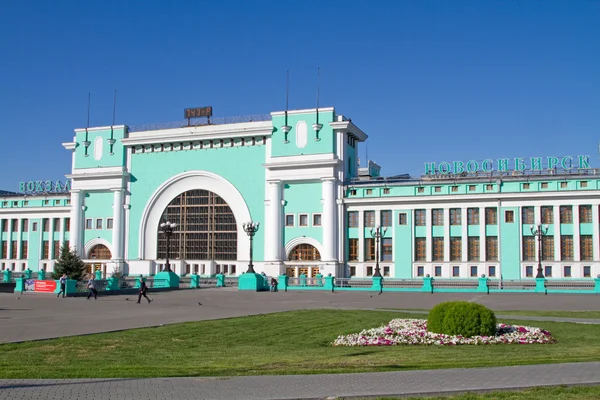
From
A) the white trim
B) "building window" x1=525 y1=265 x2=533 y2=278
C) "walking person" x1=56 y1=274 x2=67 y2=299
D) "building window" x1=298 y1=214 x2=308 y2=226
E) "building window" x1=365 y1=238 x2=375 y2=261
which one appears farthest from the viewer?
the white trim

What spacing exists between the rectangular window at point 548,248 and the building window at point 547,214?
4.51ft

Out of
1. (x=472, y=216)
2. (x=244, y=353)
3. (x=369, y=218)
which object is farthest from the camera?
(x=369, y=218)

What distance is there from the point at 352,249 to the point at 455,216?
1068cm

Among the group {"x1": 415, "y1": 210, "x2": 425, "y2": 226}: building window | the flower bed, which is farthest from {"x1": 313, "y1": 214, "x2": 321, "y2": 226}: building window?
the flower bed

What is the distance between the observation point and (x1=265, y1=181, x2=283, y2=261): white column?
61.7 metres

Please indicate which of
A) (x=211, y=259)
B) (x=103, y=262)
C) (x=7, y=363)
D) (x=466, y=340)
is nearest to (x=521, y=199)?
(x=211, y=259)

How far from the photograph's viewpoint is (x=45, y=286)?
1629 inches

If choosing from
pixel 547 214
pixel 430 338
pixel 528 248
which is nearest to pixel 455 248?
pixel 528 248

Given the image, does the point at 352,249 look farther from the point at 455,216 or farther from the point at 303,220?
the point at 455,216

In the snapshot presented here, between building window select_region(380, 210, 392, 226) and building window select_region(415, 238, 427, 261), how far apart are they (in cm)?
319

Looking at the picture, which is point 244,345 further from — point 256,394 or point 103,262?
point 103,262

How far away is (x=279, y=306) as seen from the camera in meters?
32.1

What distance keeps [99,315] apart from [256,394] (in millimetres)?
17948

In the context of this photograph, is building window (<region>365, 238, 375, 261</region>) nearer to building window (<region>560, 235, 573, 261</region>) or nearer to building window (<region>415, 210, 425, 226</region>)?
building window (<region>415, 210, 425, 226</region>)
